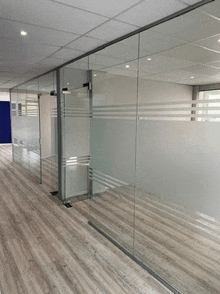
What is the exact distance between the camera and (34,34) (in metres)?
2.57

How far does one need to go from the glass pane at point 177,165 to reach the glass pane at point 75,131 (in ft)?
5.04

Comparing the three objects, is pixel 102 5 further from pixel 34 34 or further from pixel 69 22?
pixel 34 34

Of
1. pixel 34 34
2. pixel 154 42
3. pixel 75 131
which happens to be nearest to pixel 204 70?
pixel 154 42

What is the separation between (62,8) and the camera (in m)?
1.93

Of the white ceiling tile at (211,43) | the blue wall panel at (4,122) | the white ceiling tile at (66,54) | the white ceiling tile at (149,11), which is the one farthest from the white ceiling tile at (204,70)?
the blue wall panel at (4,122)

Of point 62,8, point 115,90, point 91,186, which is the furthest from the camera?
point 91,186

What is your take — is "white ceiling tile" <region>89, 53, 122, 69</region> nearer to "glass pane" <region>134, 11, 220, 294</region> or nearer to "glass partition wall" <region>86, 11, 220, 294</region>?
"glass partition wall" <region>86, 11, 220, 294</region>

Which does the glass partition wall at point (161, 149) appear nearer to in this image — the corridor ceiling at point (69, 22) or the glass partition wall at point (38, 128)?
the corridor ceiling at point (69, 22)

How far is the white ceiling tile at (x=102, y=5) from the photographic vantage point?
181 centimetres

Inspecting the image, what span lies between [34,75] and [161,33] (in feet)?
12.6

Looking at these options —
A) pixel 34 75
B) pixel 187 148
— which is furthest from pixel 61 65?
pixel 187 148

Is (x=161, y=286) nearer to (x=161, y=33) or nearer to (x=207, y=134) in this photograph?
(x=207, y=134)

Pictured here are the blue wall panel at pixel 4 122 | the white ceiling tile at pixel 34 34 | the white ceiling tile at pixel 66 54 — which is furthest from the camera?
the blue wall panel at pixel 4 122

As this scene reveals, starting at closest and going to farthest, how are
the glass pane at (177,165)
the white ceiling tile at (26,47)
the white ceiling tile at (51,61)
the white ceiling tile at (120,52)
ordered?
the glass pane at (177,165) < the white ceiling tile at (120,52) < the white ceiling tile at (26,47) < the white ceiling tile at (51,61)
